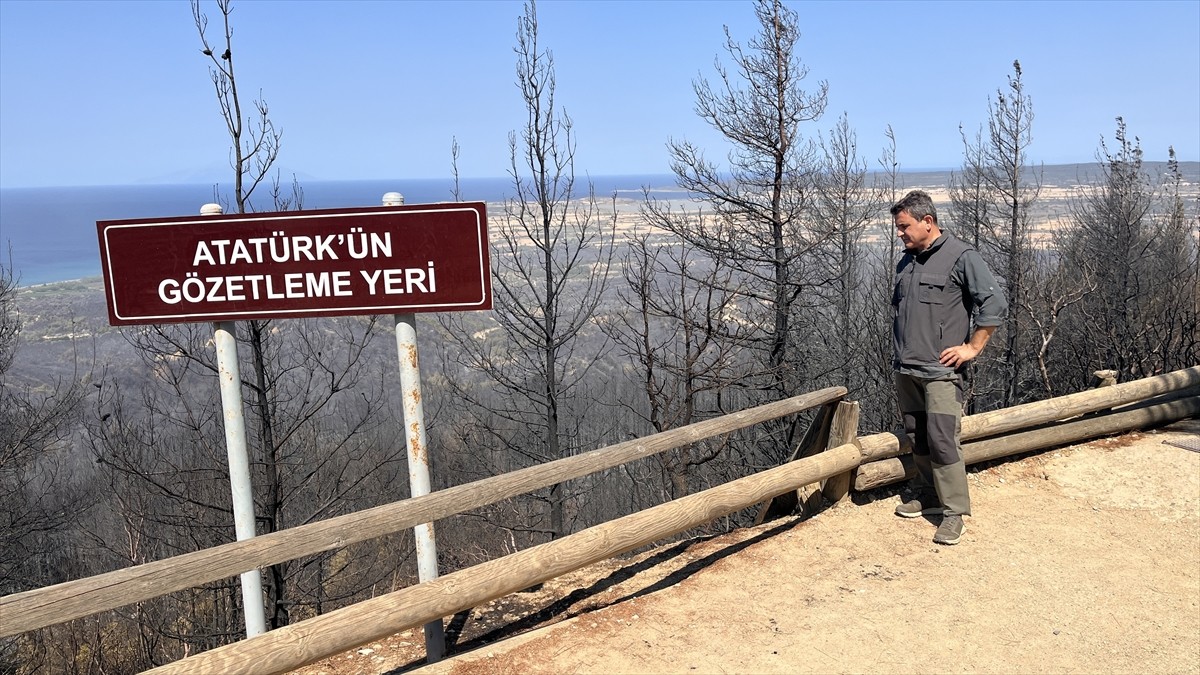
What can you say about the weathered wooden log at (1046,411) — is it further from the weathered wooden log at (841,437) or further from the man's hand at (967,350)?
the man's hand at (967,350)

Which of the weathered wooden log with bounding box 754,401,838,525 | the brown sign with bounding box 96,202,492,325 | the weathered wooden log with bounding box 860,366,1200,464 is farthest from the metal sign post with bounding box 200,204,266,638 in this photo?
the weathered wooden log with bounding box 860,366,1200,464

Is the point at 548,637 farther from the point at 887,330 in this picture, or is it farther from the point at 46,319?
the point at 46,319

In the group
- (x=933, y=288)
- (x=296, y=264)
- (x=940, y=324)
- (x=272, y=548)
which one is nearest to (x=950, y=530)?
(x=940, y=324)

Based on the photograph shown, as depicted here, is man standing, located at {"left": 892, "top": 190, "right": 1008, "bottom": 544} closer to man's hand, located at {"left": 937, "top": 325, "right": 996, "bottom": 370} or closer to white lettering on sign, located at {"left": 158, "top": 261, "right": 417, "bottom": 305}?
man's hand, located at {"left": 937, "top": 325, "right": 996, "bottom": 370}

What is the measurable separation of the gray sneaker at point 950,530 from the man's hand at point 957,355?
954 millimetres

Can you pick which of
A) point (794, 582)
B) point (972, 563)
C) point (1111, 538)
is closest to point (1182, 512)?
point (1111, 538)

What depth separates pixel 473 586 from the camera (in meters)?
3.75

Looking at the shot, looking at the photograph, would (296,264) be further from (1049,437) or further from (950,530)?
(1049,437)

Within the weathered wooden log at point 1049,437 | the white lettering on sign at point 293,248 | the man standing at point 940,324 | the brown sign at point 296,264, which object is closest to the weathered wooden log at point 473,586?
the weathered wooden log at point 1049,437

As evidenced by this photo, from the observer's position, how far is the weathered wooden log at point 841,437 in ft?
17.9

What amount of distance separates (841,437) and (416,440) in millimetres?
2832

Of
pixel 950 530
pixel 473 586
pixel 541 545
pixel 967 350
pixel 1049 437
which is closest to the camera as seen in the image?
pixel 473 586

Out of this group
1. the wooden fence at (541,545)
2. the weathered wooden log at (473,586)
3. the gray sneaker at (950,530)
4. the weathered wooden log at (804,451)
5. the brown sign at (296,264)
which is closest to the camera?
the wooden fence at (541,545)

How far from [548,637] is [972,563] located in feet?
7.97
